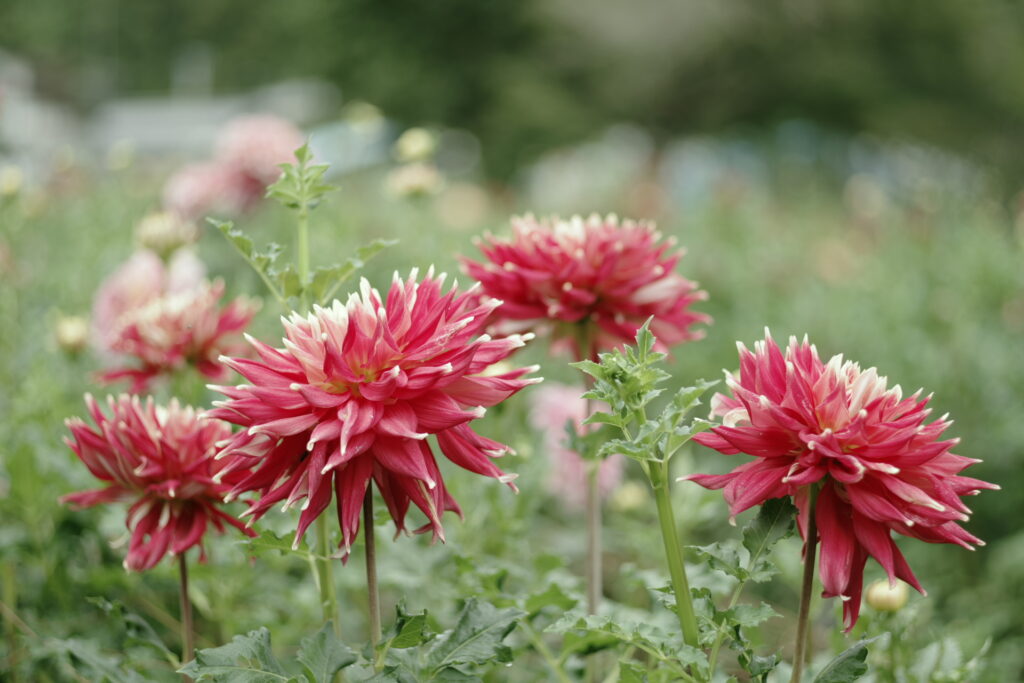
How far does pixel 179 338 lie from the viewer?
1620 mm

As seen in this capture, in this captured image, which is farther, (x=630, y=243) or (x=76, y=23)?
(x=76, y=23)

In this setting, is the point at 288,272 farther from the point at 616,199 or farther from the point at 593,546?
the point at 616,199

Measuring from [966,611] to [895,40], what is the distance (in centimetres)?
1937

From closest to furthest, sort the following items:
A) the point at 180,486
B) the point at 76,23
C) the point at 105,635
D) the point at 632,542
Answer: the point at 180,486, the point at 105,635, the point at 632,542, the point at 76,23

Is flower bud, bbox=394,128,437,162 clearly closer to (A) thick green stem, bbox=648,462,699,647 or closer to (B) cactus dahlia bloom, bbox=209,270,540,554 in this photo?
(B) cactus dahlia bloom, bbox=209,270,540,554

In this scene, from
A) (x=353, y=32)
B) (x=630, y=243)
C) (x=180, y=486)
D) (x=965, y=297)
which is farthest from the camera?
(x=353, y=32)

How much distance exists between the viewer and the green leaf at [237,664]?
97 centimetres

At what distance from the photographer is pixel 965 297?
402cm

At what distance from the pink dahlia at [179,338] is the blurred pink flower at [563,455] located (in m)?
0.84

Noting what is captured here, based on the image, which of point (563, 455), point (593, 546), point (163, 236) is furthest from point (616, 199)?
point (593, 546)

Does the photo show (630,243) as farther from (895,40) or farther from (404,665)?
(895,40)

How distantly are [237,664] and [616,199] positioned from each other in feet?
22.4

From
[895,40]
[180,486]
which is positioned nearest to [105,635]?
[180,486]

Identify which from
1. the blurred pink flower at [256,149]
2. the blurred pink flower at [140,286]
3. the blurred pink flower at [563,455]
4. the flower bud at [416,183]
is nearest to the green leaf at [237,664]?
the blurred pink flower at [563,455]
